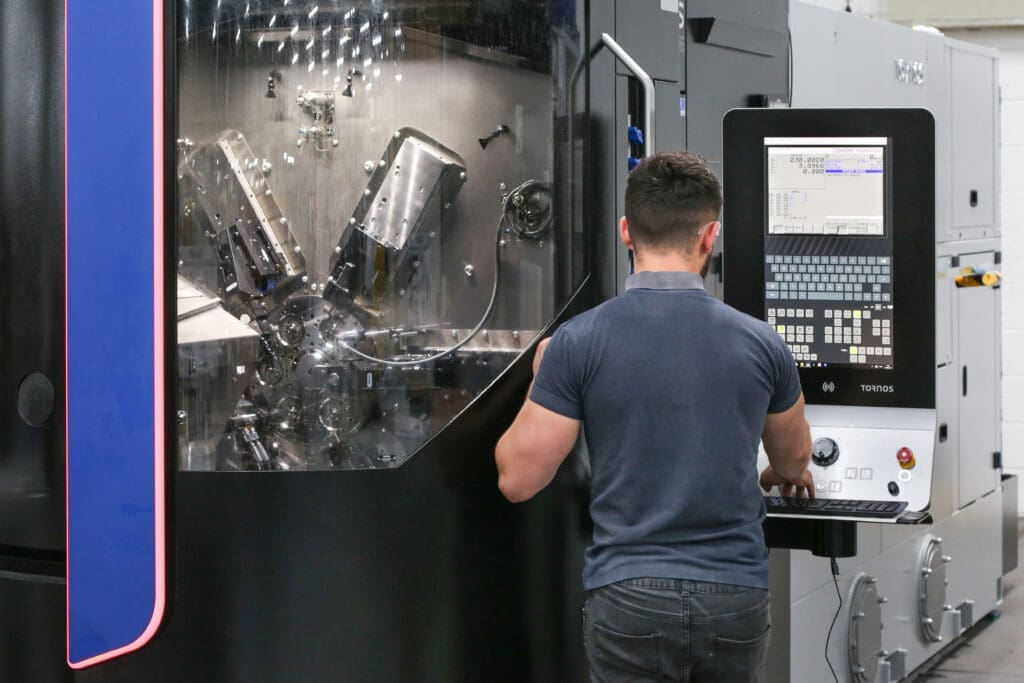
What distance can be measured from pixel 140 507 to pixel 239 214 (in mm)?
726

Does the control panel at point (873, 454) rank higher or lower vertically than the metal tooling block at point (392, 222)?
lower

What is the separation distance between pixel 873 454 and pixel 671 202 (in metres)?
0.93

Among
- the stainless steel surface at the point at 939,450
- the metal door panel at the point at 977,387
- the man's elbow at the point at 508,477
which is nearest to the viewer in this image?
the man's elbow at the point at 508,477

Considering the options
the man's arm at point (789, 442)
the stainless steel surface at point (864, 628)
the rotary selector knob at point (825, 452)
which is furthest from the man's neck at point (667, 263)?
the stainless steel surface at point (864, 628)

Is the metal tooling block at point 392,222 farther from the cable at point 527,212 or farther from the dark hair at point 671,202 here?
the dark hair at point 671,202

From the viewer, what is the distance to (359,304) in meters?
2.58

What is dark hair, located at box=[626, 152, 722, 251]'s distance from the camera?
2.18 meters

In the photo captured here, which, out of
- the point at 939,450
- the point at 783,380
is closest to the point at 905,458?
the point at 783,380

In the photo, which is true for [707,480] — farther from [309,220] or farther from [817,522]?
[309,220]

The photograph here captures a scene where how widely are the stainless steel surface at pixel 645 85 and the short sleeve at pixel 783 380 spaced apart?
0.62 m

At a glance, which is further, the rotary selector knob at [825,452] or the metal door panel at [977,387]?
the metal door panel at [977,387]

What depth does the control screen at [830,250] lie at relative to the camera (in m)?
2.82

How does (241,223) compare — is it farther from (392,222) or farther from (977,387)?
(977,387)

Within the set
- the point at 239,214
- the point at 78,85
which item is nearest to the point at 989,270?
the point at 239,214
